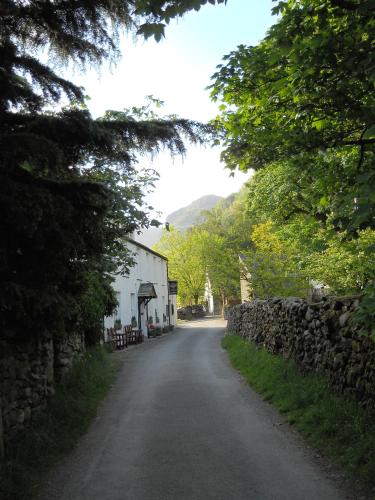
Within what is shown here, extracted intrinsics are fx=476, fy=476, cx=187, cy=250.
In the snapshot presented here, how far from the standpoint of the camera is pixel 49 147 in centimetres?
541

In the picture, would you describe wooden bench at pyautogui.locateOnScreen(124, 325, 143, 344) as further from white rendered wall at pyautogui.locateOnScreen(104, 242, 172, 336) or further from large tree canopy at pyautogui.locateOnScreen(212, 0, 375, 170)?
large tree canopy at pyautogui.locateOnScreen(212, 0, 375, 170)

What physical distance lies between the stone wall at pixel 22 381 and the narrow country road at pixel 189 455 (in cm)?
97

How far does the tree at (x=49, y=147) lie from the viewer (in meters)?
5.45

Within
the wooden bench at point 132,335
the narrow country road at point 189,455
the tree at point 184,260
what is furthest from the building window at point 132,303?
the tree at point 184,260

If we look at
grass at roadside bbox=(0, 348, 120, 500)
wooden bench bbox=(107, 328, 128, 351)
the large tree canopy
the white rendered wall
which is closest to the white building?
the white rendered wall

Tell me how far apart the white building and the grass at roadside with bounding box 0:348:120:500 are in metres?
11.6

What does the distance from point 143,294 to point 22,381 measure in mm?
24434

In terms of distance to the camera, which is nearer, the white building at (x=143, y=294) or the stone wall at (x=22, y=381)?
the stone wall at (x=22, y=381)

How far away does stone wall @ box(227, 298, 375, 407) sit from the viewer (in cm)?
688

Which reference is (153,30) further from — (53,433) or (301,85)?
(53,433)

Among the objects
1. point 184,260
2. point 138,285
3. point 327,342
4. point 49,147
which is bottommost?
point 327,342

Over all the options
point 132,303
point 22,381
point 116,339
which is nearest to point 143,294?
point 132,303

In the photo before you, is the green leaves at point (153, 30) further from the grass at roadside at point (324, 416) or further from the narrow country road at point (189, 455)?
the grass at roadside at point (324, 416)

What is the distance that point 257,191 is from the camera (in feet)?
72.4
